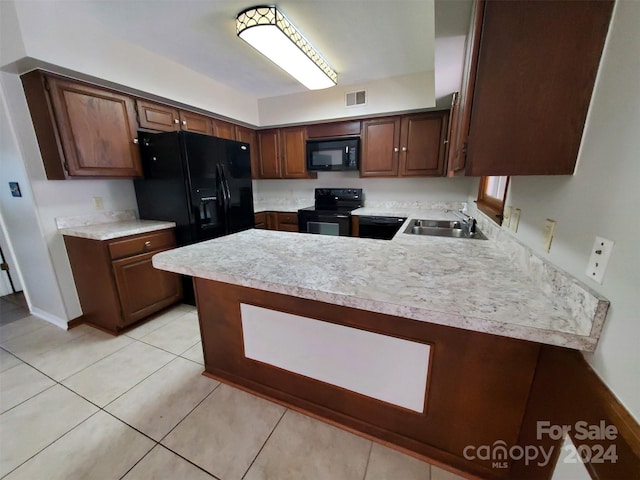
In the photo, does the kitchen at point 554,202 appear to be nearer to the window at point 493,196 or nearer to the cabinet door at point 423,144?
the window at point 493,196

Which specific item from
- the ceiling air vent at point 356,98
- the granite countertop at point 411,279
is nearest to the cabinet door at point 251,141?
the ceiling air vent at point 356,98

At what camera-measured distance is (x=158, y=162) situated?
2379 mm

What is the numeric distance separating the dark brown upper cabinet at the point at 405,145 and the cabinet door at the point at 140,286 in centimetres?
264

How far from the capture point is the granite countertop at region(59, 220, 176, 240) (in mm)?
2011

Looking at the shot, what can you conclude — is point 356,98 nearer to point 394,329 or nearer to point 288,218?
point 288,218

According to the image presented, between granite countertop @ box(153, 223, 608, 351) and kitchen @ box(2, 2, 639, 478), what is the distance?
3.4 inches

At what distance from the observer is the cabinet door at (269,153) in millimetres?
3759

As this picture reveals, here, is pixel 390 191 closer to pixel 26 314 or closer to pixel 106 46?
pixel 106 46

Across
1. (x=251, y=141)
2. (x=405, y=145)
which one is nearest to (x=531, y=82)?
(x=405, y=145)

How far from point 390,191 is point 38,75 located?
3.57 m

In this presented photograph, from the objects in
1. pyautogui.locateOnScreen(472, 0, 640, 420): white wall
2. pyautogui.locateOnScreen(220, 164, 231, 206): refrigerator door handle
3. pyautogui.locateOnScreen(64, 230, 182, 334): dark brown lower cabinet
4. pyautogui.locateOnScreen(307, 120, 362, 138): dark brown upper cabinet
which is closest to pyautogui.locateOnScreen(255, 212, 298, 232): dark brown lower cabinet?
pyautogui.locateOnScreen(220, 164, 231, 206): refrigerator door handle

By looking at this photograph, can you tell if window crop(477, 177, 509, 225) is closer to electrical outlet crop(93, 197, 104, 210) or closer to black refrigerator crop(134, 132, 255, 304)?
black refrigerator crop(134, 132, 255, 304)

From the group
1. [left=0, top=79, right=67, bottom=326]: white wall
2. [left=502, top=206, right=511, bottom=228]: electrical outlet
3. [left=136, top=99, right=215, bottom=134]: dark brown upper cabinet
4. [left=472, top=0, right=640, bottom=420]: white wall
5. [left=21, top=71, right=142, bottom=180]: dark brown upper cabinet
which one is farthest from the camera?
[left=136, top=99, right=215, bottom=134]: dark brown upper cabinet

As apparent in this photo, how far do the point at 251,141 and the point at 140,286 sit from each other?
2505 mm
